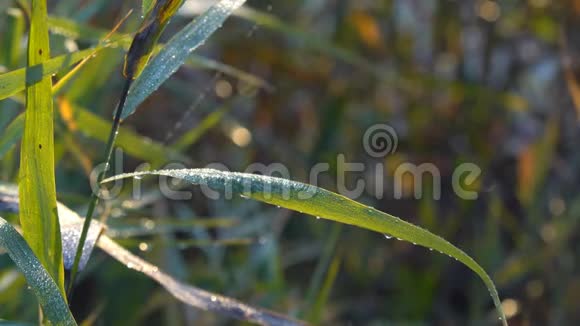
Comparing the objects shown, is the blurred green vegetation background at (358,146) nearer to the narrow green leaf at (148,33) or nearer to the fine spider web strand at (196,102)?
the fine spider web strand at (196,102)

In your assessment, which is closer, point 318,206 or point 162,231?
point 318,206

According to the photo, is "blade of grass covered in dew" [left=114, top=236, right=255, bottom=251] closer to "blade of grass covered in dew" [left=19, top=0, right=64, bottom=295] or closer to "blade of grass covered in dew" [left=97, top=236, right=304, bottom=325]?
"blade of grass covered in dew" [left=97, top=236, right=304, bottom=325]

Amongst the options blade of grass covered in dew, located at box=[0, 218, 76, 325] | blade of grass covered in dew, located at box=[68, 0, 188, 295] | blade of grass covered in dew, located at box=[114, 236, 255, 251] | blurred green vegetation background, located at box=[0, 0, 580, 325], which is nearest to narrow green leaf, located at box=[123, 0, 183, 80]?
blade of grass covered in dew, located at box=[68, 0, 188, 295]

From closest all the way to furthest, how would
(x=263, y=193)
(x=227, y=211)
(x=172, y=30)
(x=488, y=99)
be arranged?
(x=263, y=193) → (x=227, y=211) → (x=488, y=99) → (x=172, y=30)

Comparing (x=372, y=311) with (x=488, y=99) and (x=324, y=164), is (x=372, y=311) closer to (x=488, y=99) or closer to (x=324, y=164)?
(x=324, y=164)

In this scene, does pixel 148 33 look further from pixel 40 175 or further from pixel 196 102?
pixel 196 102

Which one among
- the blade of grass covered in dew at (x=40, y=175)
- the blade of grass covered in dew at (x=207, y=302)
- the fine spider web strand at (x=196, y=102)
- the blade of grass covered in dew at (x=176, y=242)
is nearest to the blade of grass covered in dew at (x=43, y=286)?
the blade of grass covered in dew at (x=40, y=175)

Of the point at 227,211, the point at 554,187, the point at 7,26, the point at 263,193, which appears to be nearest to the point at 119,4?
the point at 227,211
